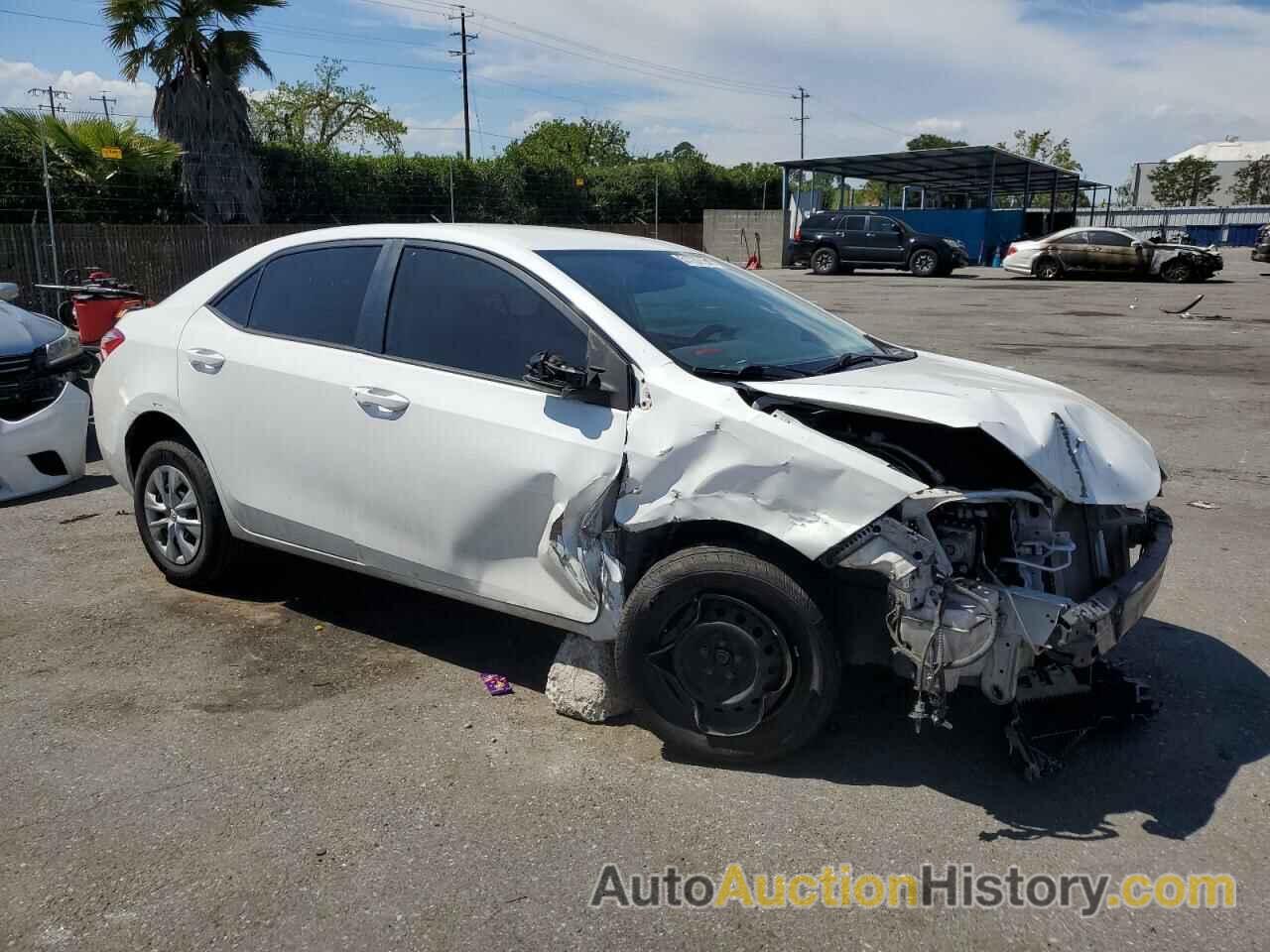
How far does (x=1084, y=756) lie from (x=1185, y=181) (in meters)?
97.7

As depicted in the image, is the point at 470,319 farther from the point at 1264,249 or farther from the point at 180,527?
the point at 1264,249

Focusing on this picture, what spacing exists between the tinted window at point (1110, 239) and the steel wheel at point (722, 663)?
28121 mm

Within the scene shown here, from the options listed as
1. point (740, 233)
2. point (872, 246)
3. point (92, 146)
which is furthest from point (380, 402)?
point (740, 233)

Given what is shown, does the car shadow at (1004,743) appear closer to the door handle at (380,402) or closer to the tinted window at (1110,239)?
the door handle at (380,402)

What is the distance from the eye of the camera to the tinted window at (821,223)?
32125mm

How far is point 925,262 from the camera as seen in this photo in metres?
31.1

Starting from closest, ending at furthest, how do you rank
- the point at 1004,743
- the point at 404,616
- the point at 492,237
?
1. the point at 1004,743
2. the point at 492,237
3. the point at 404,616

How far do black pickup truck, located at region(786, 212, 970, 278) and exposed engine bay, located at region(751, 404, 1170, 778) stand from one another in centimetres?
2872

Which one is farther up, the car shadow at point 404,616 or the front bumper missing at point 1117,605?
the front bumper missing at point 1117,605

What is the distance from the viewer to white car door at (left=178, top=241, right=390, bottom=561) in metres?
4.32

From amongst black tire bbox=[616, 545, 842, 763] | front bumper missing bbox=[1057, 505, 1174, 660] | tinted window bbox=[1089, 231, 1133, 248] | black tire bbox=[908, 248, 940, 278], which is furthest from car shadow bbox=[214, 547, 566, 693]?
black tire bbox=[908, 248, 940, 278]

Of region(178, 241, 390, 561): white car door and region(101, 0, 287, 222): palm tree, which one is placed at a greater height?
region(101, 0, 287, 222): palm tree

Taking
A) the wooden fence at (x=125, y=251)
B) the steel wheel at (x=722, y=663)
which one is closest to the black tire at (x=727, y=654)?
the steel wheel at (x=722, y=663)

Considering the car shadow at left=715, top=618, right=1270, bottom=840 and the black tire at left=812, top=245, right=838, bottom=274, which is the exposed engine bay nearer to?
the car shadow at left=715, top=618, right=1270, bottom=840
